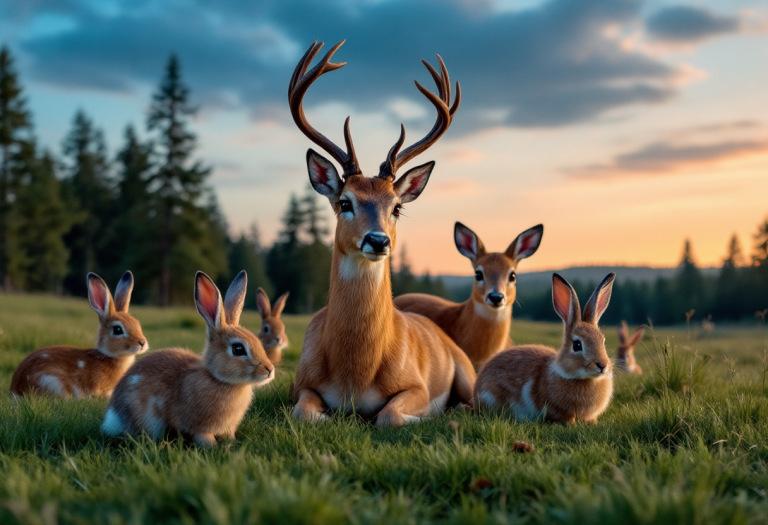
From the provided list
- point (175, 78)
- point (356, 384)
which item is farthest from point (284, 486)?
point (175, 78)

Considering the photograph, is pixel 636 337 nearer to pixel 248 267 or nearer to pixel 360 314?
pixel 360 314

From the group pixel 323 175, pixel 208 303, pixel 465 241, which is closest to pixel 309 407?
pixel 208 303

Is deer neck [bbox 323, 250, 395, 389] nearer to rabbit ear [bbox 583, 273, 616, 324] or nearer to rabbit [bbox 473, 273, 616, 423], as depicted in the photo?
rabbit [bbox 473, 273, 616, 423]

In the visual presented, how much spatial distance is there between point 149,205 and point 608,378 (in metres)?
50.8

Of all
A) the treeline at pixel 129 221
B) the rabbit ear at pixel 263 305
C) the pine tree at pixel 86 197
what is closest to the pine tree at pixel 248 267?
the treeline at pixel 129 221

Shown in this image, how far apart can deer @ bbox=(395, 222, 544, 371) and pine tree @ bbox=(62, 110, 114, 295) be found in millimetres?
64460

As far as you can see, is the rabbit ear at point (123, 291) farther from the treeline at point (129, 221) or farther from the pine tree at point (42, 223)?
the pine tree at point (42, 223)

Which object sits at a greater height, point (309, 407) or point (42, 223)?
point (42, 223)

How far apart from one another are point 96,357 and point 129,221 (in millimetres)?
53386

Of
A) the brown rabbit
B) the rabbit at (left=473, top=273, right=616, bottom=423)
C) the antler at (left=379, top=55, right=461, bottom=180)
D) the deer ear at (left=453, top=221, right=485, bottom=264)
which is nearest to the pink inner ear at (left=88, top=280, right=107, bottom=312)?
the brown rabbit

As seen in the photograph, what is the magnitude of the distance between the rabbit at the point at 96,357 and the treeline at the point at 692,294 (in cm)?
5015

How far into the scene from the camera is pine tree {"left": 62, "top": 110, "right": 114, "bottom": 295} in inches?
2665

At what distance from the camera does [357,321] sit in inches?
256

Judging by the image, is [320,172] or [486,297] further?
[486,297]
